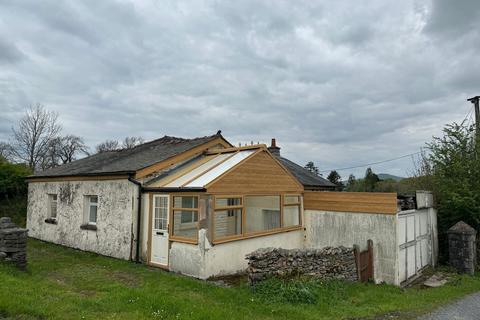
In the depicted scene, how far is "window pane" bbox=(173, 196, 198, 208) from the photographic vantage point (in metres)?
11.0

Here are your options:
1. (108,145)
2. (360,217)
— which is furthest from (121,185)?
(108,145)

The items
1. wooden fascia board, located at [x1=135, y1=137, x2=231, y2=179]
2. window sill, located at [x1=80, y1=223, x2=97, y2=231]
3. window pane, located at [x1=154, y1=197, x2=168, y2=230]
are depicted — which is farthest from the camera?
window sill, located at [x1=80, y1=223, x2=97, y2=231]

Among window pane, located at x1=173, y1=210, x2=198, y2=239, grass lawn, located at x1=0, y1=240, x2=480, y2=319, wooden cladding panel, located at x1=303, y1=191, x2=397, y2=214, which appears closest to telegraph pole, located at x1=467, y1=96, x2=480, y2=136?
wooden cladding panel, located at x1=303, y1=191, x2=397, y2=214

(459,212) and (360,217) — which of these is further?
(459,212)

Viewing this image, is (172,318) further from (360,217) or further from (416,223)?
(416,223)

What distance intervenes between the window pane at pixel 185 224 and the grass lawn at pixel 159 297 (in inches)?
62.0

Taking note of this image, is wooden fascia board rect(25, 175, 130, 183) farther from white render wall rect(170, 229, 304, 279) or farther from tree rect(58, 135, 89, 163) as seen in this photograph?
tree rect(58, 135, 89, 163)

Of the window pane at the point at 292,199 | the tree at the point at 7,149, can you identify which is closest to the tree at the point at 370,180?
the window pane at the point at 292,199

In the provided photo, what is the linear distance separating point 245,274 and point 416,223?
7.00 m

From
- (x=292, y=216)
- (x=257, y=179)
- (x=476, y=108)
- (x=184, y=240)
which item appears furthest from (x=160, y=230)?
(x=476, y=108)

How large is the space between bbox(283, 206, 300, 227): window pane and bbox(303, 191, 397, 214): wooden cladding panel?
45 centimetres

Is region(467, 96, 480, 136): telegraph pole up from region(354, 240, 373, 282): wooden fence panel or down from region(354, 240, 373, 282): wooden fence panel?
up

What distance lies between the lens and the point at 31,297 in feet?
21.1

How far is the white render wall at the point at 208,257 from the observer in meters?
9.75
